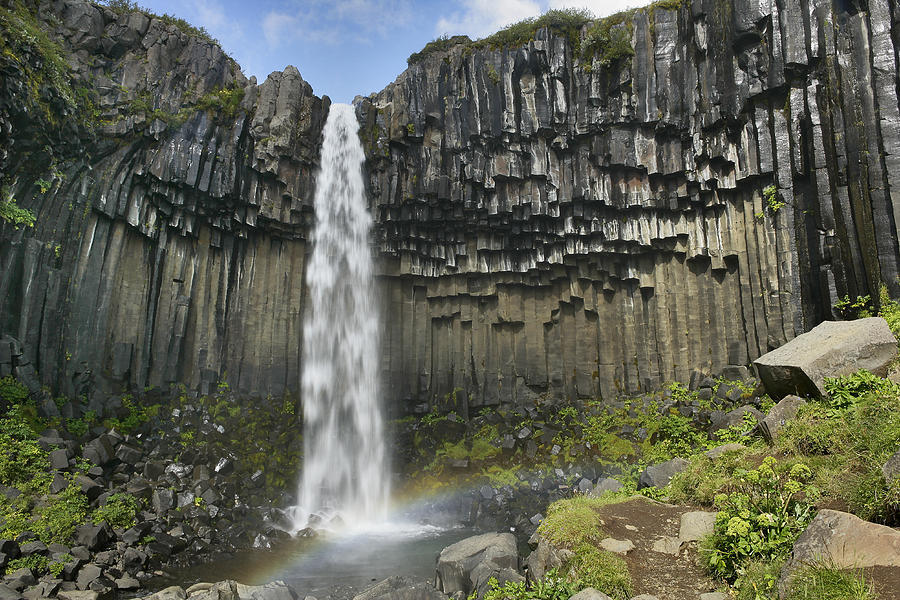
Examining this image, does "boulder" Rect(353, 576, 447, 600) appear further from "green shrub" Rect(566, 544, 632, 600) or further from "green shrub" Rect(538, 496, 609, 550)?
"green shrub" Rect(566, 544, 632, 600)

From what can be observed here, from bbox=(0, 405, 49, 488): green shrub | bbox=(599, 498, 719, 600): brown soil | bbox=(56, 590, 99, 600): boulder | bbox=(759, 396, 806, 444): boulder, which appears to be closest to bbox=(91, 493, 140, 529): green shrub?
bbox=(0, 405, 49, 488): green shrub

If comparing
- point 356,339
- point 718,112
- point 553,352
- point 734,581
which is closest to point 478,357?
point 553,352

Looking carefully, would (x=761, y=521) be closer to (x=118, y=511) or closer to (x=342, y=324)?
(x=118, y=511)

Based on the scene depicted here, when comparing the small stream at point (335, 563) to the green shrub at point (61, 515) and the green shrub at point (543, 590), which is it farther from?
the green shrub at point (543, 590)

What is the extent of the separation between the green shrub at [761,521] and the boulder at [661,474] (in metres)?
3.47

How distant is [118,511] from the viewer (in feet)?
41.5

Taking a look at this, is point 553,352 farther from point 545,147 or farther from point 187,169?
point 187,169

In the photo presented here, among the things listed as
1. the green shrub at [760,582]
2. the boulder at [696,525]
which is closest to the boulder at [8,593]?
the boulder at [696,525]

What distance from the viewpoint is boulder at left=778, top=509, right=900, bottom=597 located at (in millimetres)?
4555

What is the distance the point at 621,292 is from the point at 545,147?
5493 millimetres

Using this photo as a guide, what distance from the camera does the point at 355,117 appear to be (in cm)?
2052

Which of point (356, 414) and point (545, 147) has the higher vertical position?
point (545, 147)

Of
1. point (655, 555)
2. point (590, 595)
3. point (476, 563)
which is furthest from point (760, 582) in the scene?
point (476, 563)

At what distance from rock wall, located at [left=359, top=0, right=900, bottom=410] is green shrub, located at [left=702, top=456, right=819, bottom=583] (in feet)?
30.4
